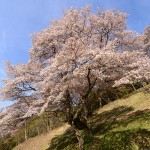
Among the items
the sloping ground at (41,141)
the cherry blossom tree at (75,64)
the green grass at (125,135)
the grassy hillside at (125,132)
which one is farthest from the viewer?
the sloping ground at (41,141)

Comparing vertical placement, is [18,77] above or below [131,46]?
below

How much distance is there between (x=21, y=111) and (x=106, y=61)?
9.86 meters

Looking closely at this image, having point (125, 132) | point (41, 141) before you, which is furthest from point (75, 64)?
point (41, 141)

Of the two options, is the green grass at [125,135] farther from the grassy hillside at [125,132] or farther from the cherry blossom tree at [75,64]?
the cherry blossom tree at [75,64]

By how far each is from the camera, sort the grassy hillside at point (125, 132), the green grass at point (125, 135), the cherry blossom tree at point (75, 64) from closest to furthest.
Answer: the green grass at point (125, 135)
the grassy hillside at point (125, 132)
the cherry blossom tree at point (75, 64)

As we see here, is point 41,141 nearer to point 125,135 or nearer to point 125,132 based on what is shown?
point 125,132

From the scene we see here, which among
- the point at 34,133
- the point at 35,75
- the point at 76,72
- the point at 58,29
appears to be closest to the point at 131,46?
the point at 58,29

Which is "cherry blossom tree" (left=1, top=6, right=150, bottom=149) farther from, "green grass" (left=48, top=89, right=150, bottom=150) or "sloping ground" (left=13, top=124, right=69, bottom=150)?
"sloping ground" (left=13, top=124, right=69, bottom=150)

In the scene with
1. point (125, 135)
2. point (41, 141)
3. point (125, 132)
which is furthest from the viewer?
point (41, 141)

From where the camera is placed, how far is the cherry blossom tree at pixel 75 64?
20.1m

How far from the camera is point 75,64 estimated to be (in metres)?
20.3

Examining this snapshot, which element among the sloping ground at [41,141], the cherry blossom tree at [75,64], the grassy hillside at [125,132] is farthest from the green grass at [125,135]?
the sloping ground at [41,141]

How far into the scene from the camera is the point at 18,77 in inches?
979

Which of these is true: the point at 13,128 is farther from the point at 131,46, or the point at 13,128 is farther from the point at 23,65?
the point at 131,46
